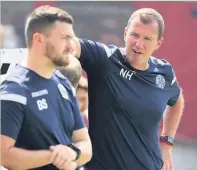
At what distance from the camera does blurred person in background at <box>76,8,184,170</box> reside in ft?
13.2

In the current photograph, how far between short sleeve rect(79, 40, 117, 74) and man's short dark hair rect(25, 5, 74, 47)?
A: 0.73m

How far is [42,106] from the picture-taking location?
3.18m

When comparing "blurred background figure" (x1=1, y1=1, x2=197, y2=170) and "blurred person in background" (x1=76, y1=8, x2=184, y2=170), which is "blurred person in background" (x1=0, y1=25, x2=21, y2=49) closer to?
"blurred background figure" (x1=1, y1=1, x2=197, y2=170)

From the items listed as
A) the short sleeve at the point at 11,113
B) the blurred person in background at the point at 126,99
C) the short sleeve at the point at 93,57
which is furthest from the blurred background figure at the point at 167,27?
the short sleeve at the point at 11,113

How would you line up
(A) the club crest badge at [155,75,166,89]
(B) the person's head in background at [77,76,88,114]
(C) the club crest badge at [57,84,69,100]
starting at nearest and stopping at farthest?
(C) the club crest badge at [57,84,69,100] < (A) the club crest badge at [155,75,166,89] < (B) the person's head in background at [77,76,88,114]

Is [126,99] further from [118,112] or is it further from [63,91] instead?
[63,91]

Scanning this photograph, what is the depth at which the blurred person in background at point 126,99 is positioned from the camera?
159 inches

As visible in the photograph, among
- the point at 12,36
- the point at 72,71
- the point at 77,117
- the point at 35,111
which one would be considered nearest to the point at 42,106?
the point at 35,111

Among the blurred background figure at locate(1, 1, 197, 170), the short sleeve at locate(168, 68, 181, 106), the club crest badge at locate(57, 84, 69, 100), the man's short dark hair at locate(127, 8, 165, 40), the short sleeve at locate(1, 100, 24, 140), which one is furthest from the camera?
the blurred background figure at locate(1, 1, 197, 170)

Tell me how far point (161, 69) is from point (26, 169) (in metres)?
1.55

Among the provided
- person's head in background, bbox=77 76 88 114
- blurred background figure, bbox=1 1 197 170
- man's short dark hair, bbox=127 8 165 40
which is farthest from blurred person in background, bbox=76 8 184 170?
blurred background figure, bbox=1 1 197 170

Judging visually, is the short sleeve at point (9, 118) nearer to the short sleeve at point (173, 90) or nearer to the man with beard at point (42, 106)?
the man with beard at point (42, 106)

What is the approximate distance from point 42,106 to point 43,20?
1.42 ft

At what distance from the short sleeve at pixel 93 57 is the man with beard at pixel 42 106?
662 mm
